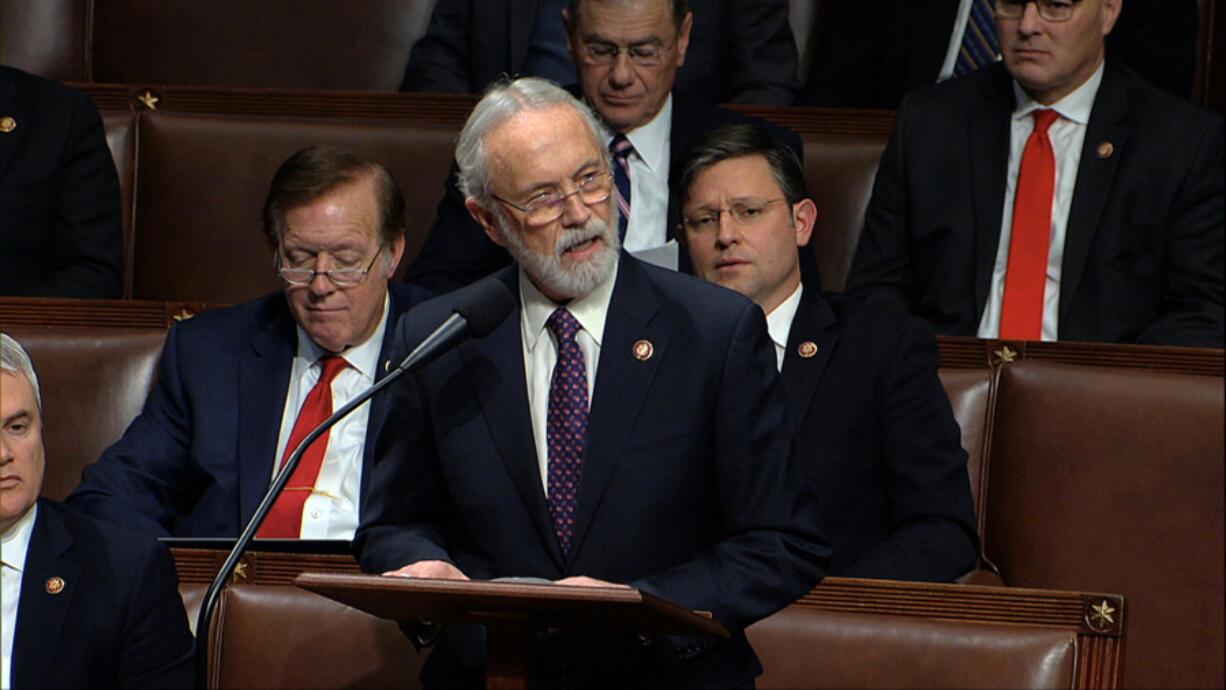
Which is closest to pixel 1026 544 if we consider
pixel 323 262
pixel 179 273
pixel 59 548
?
pixel 323 262

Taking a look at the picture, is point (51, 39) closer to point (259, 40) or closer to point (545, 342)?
point (259, 40)

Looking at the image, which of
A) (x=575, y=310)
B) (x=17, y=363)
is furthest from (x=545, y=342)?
(x=17, y=363)

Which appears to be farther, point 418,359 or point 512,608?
point 418,359

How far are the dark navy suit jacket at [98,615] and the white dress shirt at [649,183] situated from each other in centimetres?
105

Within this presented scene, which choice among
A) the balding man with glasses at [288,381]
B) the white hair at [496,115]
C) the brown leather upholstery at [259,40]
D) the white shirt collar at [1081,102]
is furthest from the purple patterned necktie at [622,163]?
the white hair at [496,115]

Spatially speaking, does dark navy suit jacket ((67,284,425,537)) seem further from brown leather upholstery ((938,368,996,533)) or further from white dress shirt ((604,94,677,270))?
brown leather upholstery ((938,368,996,533))

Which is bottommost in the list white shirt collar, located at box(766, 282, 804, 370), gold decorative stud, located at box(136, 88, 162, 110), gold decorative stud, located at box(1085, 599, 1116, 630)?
gold decorative stud, located at box(1085, 599, 1116, 630)

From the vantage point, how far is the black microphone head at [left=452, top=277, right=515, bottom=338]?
132 cm

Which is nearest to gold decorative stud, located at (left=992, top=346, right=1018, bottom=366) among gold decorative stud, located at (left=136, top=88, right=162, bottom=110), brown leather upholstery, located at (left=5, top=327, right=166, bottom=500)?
brown leather upholstery, located at (left=5, top=327, right=166, bottom=500)

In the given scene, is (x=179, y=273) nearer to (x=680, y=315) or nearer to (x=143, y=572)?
(x=143, y=572)

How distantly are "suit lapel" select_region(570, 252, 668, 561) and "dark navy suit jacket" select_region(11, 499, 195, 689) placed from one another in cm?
42

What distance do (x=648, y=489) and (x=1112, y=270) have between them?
1.14 metres

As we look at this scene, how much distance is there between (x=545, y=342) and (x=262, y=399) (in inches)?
28.1

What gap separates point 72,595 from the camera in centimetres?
151
